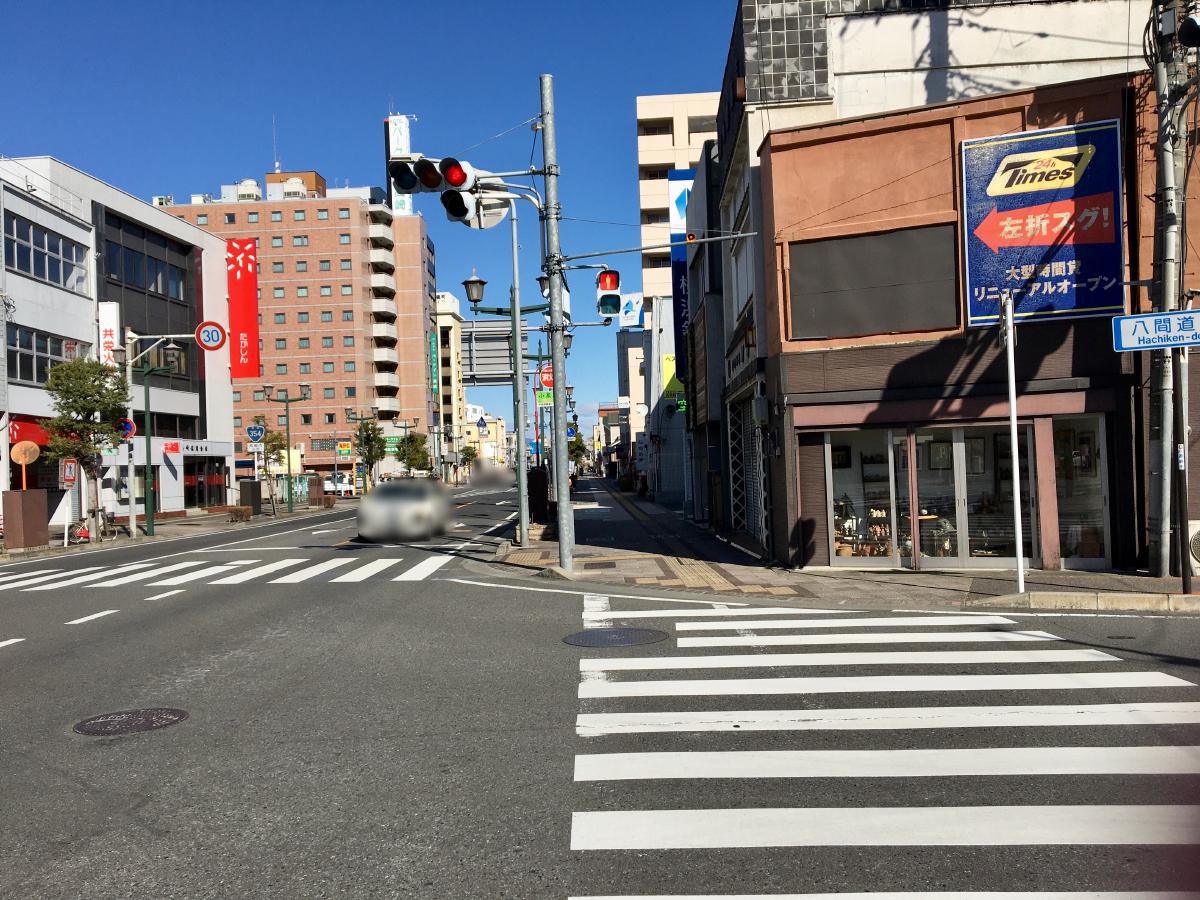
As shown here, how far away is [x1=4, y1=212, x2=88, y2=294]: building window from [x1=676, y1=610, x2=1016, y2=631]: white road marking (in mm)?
33966

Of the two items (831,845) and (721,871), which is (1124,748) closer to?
(831,845)

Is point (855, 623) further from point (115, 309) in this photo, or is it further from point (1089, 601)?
point (115, 309)

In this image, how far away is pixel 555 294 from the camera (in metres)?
15.9

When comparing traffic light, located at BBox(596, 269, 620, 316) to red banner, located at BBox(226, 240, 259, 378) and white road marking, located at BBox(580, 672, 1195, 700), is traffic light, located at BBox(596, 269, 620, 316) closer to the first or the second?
white road marking, located at BBox(580, 672, 1195, 700)

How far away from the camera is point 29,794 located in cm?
520

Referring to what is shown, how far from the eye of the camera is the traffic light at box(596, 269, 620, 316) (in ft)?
58.7

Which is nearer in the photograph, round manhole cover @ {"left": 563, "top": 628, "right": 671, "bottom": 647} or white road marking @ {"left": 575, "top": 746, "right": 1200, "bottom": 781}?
white road marking @ {"left": 575, "top": 746, "right": 1200, "bottom": 781}

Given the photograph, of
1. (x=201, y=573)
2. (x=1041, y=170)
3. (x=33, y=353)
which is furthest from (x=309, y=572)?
(x=33, y=353)

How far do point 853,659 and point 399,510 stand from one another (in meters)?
17.3

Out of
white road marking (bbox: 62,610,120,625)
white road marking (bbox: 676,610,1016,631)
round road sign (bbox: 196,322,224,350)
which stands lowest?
white road marking (bbox: 676,610,1016,631)

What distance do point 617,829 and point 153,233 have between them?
1914 inches

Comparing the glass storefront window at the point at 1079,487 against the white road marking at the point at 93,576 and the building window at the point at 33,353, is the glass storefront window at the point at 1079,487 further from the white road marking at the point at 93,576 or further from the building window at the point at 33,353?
the building window at the point at 33,353

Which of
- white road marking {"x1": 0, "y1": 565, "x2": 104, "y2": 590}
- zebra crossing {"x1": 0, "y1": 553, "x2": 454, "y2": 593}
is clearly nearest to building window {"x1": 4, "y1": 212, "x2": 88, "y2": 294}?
white road marking {"x1": 0, "y1": 565, "x2": 104, "y2": 590}

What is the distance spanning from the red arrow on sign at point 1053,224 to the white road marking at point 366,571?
1207 centimetres
